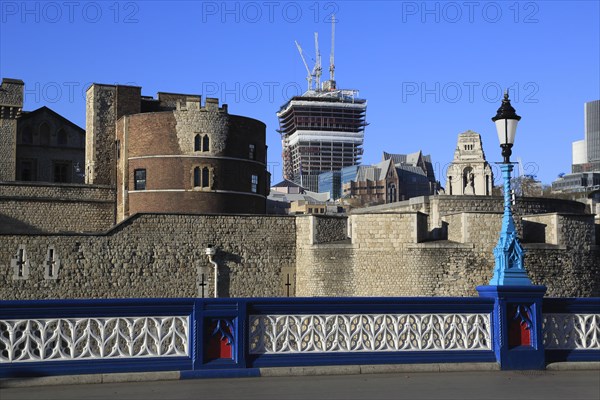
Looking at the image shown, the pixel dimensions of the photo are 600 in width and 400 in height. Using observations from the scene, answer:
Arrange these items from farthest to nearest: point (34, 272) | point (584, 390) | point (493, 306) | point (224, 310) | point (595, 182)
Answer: point (595, 182) < point (34, 272) < point (493, 306) < point (224, 310) < point (584, 390)

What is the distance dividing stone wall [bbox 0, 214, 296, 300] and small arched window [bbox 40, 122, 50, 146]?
22.1m

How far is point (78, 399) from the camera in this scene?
31.6 ft

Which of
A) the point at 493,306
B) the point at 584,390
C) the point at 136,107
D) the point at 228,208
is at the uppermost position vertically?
the point at 136,107

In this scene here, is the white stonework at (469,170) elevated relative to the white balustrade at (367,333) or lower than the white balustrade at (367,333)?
elevated

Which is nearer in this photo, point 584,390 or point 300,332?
point 584,390

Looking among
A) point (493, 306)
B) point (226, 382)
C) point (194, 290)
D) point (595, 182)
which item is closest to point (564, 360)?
point (493, 306)

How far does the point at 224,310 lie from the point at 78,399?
97.0 inches

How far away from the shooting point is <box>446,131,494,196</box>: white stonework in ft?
243

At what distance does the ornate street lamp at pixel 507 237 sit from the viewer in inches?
505

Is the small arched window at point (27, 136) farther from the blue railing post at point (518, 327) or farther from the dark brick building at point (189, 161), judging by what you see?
the blue railing post at point (518, 327)

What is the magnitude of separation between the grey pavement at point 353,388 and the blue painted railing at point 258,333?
35cm

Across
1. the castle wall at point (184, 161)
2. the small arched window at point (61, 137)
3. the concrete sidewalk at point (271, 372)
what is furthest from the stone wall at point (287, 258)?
the small arched window at point (61, 137)

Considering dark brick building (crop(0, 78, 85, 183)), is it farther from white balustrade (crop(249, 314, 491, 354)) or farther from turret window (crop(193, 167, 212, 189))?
white balustrade (crop(249, 314, 491, 354))

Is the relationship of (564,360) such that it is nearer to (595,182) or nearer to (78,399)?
(78,399)
